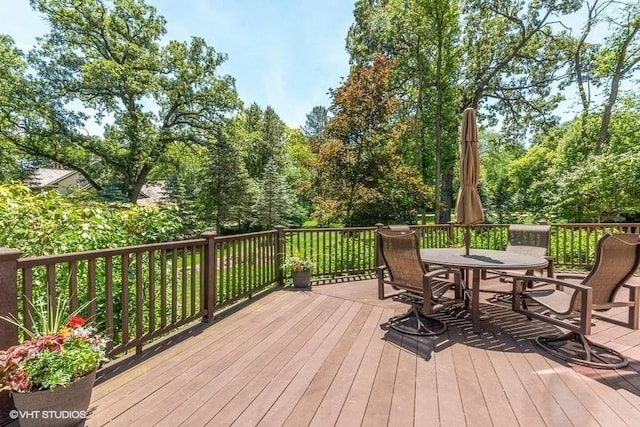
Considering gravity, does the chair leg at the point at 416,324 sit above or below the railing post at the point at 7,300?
below

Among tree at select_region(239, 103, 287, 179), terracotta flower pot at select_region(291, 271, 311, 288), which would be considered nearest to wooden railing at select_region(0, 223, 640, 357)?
terracotta flower pot at select_region(291, 271, 311, 288)

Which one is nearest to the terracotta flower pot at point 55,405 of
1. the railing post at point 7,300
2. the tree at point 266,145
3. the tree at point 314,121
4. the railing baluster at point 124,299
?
the railing post at point 7,300

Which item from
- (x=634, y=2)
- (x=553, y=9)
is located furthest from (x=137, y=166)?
(x=634, y=2)

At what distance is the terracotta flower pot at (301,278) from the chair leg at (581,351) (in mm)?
3041

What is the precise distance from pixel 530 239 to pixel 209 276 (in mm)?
4272

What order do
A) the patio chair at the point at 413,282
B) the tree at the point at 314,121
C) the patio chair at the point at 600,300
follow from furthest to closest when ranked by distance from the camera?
1. the tree at the point at 314,121
2. the patio chair at the point at 413,282
3. the patio chair at the point at 600,300

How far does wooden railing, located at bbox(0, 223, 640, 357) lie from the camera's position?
206 centimetres

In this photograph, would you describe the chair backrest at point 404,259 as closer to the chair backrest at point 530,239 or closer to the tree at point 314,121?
the chair backrest at point 530,239

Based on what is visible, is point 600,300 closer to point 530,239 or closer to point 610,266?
point 610,266

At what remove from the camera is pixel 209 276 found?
11.6 ft

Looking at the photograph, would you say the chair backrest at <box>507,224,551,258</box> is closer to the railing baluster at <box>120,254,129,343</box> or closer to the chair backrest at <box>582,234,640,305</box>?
the chair backrest at <box>582,234,640,305</box>

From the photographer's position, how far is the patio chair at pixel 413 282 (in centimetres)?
302

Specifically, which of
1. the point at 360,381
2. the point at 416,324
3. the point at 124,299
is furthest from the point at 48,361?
the point at 416,324

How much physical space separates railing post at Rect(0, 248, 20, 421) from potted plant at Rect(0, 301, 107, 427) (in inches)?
2.6
